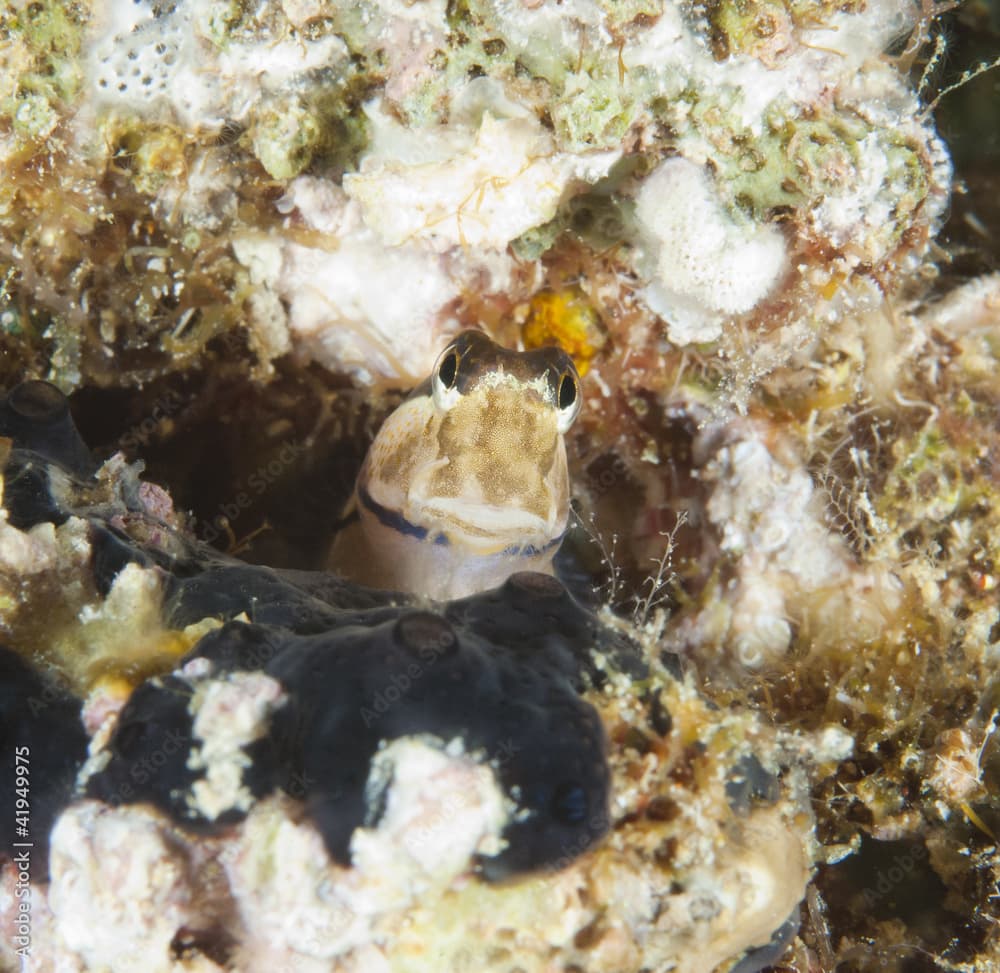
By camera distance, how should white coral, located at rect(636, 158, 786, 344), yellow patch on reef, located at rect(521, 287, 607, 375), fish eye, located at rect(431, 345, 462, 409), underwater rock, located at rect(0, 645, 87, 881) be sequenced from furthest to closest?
yellow patch on reef, located at rect(521, 287, 607, 375), fish eye, located at rect(431, 345, 462, 409), white coral, located at rect(636, 158, 786, 344), underwater rock, located at rect(0, 645, 87, 881)

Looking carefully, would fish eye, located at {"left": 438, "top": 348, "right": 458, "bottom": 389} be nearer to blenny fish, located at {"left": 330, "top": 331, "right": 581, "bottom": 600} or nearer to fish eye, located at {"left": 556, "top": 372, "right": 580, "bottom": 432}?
blenny fish, located at {"left": 330, "top": 331, "right": 581, "bottom": 600}

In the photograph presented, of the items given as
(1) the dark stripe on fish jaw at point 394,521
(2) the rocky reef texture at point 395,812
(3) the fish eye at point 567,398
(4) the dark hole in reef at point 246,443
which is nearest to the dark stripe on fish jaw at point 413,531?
(1) the dark stripe on fish jaw at point 394,521

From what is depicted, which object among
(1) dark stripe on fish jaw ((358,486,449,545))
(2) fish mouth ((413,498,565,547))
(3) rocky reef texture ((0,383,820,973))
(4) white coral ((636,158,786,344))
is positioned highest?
(4) white coral ((636,158,786,344))

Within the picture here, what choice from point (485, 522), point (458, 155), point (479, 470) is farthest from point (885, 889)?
point (458, 155)

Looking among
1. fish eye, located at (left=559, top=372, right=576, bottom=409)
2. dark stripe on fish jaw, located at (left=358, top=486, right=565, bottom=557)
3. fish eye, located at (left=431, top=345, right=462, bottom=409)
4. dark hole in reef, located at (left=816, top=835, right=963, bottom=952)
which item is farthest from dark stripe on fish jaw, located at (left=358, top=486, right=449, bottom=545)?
dark hole in reef, located at (left=816, top=835, right=963, bottom=952)

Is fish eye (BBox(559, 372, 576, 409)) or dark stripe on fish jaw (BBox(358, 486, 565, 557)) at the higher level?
fish eye (BBox(559, 372, 576, 409))

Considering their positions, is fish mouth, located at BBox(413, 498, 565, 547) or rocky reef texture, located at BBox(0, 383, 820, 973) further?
fish mouth, located at BBox(413, 498, 565, 547)

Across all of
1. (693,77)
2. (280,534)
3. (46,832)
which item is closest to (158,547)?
(46,832)

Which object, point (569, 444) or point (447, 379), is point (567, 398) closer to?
point (447, 379)
